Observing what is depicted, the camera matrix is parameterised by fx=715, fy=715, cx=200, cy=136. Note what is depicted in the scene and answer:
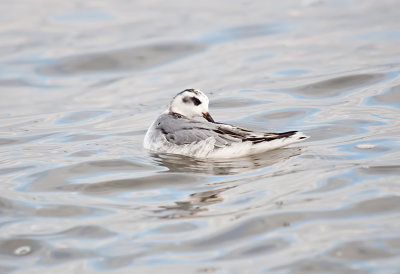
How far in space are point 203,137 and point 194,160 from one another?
0.29 m

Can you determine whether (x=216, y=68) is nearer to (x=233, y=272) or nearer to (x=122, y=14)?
(x=122, y=14)

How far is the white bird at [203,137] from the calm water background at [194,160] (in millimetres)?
166

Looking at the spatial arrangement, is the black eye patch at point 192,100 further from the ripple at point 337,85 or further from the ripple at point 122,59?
the ripple at point 122,59

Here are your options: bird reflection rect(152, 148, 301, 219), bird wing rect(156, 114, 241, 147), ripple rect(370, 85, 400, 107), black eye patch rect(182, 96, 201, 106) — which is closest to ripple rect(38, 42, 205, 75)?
ripple rect(370, 85, 400, 107)

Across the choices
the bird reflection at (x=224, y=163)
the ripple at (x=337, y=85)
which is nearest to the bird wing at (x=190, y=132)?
the bird reflection at (x=224, y=163)

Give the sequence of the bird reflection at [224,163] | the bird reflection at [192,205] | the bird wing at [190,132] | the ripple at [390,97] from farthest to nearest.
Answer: the ripple at [390,97]
the bird wing at [190,132]
the bird reflection at [224,163]
the bird reflection at [192,205]

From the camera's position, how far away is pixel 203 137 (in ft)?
27.6

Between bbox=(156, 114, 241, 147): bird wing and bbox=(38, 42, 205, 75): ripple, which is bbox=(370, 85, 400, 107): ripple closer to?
bbox=(156, 114, 241, 147): bird wing

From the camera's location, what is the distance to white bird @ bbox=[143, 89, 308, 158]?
26.9 ft

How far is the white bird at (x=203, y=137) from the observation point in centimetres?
819

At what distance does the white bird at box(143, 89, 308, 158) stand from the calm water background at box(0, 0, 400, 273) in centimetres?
17

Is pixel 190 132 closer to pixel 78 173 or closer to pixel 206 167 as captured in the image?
pixel 206 167

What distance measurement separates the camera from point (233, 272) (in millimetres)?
5109

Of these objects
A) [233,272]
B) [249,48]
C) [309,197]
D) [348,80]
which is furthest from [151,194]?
[249,48]
